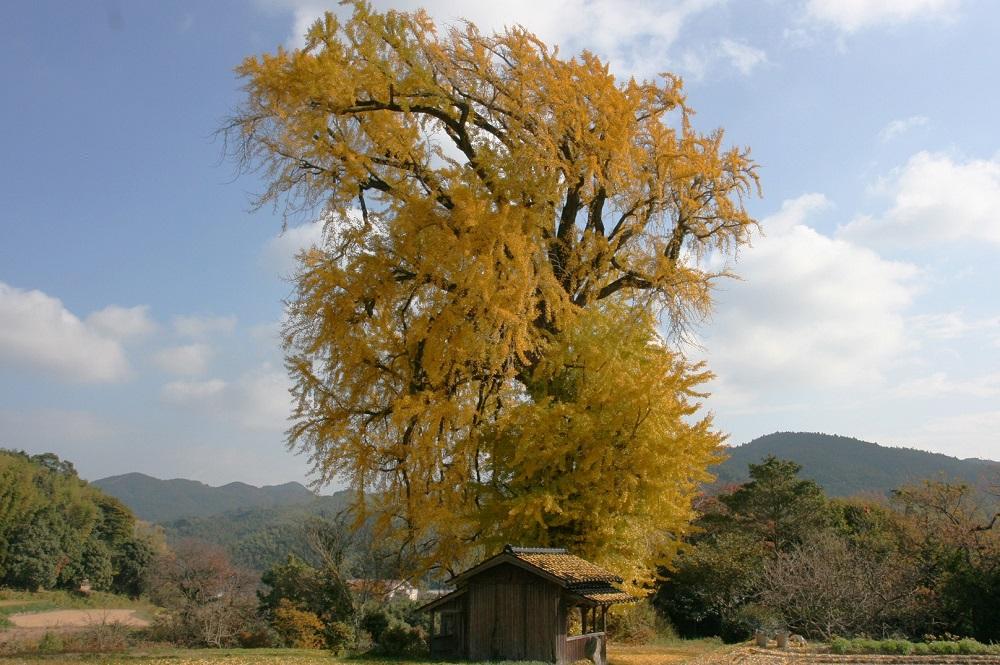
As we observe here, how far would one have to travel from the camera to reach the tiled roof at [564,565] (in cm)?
1391

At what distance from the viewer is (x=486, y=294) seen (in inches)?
535

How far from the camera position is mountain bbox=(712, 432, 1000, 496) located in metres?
107

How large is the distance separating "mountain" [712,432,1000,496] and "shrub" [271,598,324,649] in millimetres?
80749

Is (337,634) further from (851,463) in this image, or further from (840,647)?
(851,463)

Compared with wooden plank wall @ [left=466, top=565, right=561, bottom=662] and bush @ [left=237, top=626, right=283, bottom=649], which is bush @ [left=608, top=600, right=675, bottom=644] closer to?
wooden plank wall @ [left=466, top=565, right=561, bottom=662]

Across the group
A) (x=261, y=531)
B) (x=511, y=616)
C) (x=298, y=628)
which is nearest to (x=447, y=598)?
(x=511, y=616)

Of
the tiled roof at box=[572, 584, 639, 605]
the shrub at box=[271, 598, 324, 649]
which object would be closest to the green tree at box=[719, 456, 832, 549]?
the shrub at box=[271, 598, 324, 649]

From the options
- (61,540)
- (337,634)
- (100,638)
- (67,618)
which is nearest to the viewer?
(100,638)

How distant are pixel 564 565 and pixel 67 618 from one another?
3864 centimetres

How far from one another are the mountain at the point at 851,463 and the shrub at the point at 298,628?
8075 cm

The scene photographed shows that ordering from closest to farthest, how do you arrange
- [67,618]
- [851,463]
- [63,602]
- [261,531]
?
[67,618] < [63,602] < [851,463] < [261,531]

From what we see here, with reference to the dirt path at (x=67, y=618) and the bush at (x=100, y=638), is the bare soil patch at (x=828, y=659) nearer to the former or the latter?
the bush at (x=100, y=638)

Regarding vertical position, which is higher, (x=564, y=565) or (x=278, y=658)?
(x=564, y=565)

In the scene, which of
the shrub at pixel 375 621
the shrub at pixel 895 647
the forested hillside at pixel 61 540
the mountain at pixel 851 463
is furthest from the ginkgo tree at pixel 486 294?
the mountain at pixel 851 463
